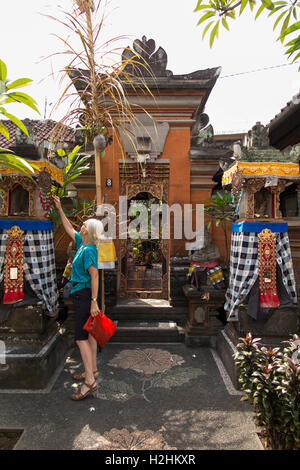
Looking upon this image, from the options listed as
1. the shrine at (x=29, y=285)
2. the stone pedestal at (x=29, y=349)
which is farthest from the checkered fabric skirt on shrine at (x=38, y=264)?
the stone pedestal at (x=29, y=349)

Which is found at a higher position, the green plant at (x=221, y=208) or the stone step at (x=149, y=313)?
the green plant at (x=221, y=208)

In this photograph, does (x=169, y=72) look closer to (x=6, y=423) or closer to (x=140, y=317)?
(x=140, y=317)

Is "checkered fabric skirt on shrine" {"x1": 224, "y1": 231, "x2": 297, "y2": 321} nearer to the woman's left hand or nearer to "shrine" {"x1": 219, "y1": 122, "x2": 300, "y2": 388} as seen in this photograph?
"shrine" {"x1": 219, "y1": 122, "x2": 300, "y2": 388}

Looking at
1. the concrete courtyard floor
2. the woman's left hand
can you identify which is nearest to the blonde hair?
the woman's left hand

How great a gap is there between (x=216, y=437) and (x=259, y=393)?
2.77ft

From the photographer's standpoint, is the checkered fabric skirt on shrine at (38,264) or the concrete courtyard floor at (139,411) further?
the checkered fabric skirt on shrine at (38,264)

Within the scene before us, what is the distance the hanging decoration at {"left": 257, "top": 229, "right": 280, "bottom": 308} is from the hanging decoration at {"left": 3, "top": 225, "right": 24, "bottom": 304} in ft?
12.9

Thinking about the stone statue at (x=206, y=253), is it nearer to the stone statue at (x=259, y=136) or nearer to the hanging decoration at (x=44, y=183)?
the stone statue at (x=259, y=136)

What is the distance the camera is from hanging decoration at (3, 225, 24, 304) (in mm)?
4477

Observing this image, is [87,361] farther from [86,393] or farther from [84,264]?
[84,264]

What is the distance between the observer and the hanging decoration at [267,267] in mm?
4367

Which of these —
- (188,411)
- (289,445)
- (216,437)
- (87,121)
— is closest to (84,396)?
(188,411)

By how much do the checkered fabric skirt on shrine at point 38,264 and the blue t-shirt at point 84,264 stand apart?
1409 mm

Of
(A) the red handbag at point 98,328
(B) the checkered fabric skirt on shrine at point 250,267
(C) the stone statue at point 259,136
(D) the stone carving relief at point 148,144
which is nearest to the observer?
(A) the red handbag at point 98,328
